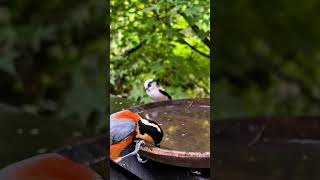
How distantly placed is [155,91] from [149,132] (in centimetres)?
37

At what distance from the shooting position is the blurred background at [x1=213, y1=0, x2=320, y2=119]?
99 centimetres

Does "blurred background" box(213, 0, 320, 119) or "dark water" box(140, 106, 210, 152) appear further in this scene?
"dark water" box(140, 106, 210, 152)

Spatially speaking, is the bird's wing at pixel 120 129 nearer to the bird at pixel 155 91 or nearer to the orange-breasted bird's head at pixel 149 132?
the orange-breasted bird's head at pixel 149 132

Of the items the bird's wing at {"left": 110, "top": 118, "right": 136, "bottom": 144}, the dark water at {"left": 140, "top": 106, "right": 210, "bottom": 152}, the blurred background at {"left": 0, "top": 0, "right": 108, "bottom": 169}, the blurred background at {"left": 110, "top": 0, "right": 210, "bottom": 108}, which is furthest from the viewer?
the blurred background at {"left": 110, "top": 0, "right": 210, "bottom": 108}

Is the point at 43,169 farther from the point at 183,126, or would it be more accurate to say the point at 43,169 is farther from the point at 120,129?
the point at 183,126

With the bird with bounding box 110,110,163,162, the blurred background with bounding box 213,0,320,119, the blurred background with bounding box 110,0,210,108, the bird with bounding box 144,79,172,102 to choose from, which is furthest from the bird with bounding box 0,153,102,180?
the bird with bounding box 144,79,172,102

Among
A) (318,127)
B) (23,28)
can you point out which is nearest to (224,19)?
(318,127)

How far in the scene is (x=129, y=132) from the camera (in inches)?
50.4

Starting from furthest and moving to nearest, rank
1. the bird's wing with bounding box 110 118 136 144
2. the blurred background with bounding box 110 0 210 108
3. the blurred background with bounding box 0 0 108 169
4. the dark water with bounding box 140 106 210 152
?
the blurred background with bounding box 110 0 210 108 < the dark water with bounding box 140 106 210 152 < the bird's wing with bounding box 110 118 136 144 < the blurred background with bounding box 0 0 108 169

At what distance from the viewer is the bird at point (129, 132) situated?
4.12 feet

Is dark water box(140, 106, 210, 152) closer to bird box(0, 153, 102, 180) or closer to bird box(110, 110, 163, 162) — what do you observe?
bird box(110, 110, 163, 162)

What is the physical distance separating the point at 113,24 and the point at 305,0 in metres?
0.83

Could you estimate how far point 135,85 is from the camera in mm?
1722

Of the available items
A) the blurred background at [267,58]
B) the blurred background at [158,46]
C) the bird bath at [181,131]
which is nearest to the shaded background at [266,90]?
the blurred background at [267,58]
